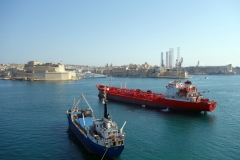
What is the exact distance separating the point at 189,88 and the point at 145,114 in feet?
27.7

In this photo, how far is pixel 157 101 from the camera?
37688mm

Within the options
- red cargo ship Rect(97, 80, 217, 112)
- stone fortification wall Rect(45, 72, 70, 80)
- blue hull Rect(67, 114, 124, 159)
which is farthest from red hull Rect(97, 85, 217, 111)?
stone fortification wall Rect(45, 72, 70, 80)

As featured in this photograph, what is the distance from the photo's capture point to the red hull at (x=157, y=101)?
32.0m

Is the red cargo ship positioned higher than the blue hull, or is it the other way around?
the red cargo ship

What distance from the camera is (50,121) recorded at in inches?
1086

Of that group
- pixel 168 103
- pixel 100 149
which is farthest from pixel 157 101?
pixel 100 149

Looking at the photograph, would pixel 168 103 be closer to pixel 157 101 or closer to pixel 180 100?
pixel 180 100

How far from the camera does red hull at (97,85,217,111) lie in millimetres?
31984

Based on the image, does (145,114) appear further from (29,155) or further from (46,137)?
(29,155)

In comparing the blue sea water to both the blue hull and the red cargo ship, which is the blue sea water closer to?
the blue hull

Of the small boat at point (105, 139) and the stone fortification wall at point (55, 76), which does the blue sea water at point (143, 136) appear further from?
the stone fortification wall at point (55, 76)

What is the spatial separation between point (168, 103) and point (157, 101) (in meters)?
2.48

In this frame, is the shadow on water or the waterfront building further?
the waterfront building

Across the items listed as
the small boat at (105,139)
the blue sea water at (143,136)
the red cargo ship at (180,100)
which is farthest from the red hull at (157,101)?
the small boat at (105,139)
